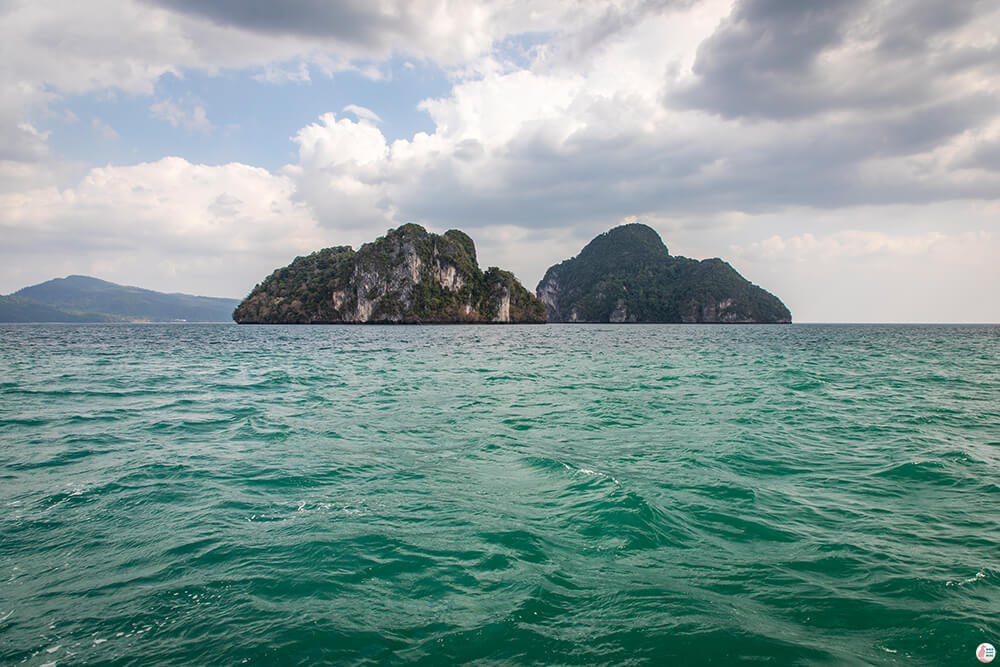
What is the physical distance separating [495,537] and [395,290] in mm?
165785

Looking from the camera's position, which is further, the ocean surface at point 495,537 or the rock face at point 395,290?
the rock face at point 395,290

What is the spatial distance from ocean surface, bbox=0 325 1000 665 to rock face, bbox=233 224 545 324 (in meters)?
155

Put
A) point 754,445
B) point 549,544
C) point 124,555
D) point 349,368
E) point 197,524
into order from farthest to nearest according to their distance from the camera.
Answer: point 349,368 < point 754,445 < point 197,524 < point 549,544 < point 124,555

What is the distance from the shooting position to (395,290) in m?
167

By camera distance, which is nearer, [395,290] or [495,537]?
[495,537]

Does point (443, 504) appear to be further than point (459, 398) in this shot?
No

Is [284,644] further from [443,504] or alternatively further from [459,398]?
[459,398]

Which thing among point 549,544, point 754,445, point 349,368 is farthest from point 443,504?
point 349,368

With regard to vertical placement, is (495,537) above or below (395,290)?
below

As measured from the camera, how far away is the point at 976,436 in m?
12.6

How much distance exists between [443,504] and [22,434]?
11.9m

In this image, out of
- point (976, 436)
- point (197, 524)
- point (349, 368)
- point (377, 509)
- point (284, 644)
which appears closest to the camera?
point (284, 644)

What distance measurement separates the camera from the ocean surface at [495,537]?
4.24 m

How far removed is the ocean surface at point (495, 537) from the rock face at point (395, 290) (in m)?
155
